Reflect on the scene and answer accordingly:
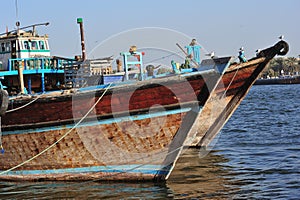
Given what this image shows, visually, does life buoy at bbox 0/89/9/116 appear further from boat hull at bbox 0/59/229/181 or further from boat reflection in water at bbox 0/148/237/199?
boat reflection in water at bbox 0/148/237/199

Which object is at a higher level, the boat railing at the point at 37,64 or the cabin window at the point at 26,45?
the cabin window at the point at 26,45

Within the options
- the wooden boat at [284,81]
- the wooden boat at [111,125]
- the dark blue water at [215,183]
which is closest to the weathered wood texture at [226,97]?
the dark blue water at [215,183]

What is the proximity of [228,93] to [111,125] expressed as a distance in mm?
4908

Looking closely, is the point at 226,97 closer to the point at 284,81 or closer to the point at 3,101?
the point at 3,101

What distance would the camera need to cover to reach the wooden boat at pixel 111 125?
38.9ft

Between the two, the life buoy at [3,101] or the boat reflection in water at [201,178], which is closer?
the boat reflection in water at [201,178]

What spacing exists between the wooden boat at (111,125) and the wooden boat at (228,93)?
1025mm

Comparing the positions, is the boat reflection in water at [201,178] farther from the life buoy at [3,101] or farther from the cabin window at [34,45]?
the cabin window at [34,45]

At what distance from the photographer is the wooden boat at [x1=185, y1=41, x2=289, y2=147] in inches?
537

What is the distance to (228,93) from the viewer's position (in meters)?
15.8

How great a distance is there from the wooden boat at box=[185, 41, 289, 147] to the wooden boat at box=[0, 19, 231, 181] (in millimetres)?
1025

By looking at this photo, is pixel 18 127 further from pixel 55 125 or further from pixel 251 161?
pixel 251 161

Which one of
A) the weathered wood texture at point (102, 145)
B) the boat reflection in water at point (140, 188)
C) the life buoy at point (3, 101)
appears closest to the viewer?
the boat reflection in water at point (140, 188)

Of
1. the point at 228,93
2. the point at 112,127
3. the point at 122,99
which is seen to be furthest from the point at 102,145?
the point at 228,93
